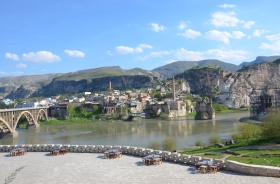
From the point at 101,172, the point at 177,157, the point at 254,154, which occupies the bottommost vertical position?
the point at 254,154

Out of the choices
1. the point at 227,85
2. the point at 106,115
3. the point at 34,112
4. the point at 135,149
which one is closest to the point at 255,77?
the point at 227,85

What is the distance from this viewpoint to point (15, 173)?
18094mm

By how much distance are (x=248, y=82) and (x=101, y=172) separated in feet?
502

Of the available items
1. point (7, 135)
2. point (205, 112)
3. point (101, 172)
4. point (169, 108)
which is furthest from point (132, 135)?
point (169, 108)

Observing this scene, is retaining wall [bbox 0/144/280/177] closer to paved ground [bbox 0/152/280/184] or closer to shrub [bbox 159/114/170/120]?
paved ground [bbox 0/152/280/184]

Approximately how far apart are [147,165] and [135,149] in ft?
10.9

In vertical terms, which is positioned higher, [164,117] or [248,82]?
[248,82]

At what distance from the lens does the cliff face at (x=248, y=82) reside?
14700cm

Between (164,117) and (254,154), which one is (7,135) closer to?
(164,117)

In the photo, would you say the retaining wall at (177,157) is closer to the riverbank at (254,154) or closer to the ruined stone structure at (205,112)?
the riverbank at (254,154)

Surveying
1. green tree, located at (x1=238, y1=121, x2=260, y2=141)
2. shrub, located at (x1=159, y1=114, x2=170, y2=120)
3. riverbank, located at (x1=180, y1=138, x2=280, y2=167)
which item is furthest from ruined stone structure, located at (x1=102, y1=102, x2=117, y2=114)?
riverbank, located at (x1=180, y1=138, x2=280, y2=167)

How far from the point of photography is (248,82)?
159500 millimetres

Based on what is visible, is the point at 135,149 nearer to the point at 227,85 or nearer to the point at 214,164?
the point at 214,164

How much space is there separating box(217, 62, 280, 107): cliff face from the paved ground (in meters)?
130
